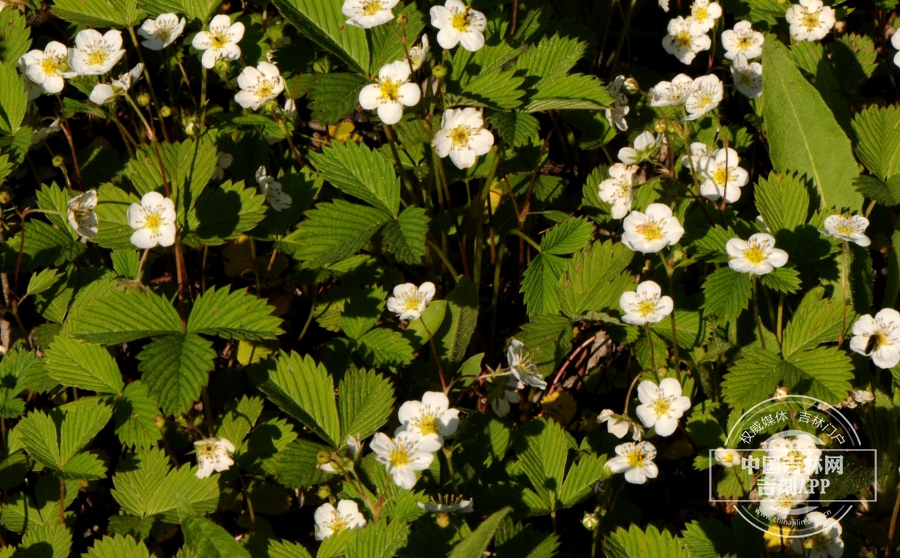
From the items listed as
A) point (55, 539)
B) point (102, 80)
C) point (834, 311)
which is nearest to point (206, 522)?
point (55, 539)

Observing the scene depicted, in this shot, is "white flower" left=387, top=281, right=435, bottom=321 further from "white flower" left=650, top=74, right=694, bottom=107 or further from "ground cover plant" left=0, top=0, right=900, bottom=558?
"white flower" left=650, top=74, right=694, bottom=107

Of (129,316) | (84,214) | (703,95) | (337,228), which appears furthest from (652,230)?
(84,214)

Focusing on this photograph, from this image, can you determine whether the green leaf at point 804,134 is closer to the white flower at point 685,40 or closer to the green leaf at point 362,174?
the white flower at point 685,40

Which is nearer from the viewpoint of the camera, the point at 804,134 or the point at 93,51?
the point at 93,51

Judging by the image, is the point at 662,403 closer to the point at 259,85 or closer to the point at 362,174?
the point at 362,174

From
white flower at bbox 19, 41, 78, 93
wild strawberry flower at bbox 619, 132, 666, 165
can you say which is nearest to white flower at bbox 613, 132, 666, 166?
wild strawberry flower at bbox 619, 132, 666, 165

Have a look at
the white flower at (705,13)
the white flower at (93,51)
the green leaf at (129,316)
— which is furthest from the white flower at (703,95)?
the white flower at (93,51)
